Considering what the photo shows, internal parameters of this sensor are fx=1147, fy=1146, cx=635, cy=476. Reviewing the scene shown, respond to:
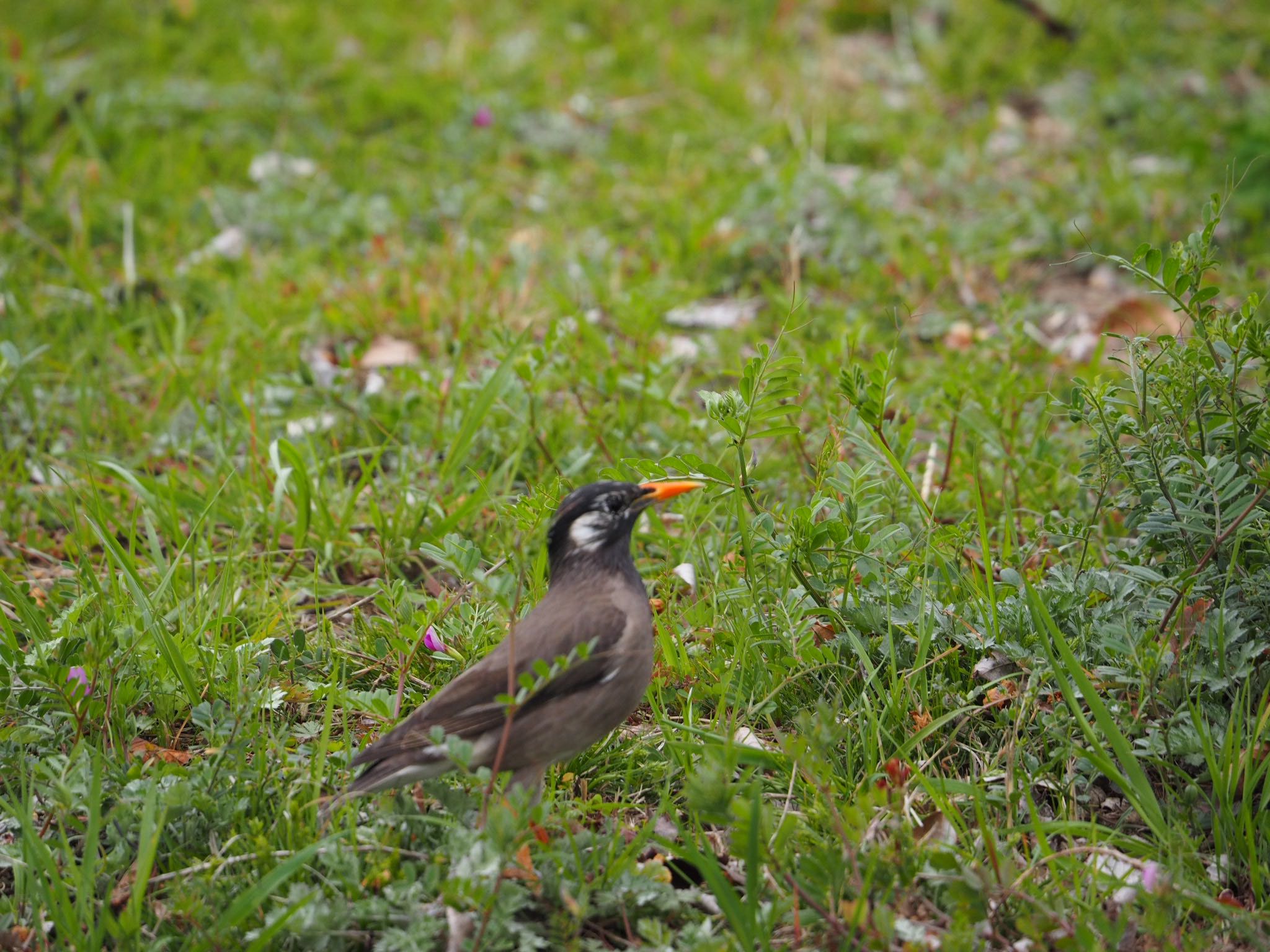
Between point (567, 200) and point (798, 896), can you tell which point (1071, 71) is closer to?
point (567, 200)

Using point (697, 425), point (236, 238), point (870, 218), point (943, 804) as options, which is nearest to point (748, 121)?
point (870, 218)

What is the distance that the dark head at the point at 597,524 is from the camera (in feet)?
11.8

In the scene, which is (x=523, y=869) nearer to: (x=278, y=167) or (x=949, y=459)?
(x=949, y=459)

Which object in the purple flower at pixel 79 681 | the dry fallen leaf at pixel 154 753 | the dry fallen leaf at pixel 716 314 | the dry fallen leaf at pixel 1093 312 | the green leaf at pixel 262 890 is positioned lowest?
the dry fallen leaf at pixel 1093 312

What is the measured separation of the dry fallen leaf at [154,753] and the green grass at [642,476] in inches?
0.5

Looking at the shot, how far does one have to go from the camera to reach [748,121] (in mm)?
8711

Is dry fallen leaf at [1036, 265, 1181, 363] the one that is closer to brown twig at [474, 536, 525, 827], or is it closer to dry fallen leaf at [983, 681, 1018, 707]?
dry fallen leaf at [983, 681, 1018, 707]

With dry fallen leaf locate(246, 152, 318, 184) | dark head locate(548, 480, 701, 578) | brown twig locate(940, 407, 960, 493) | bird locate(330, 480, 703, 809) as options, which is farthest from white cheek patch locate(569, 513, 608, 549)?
dry fallen leaf locate(246, 152, 318, 184)

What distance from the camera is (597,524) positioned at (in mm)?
3609

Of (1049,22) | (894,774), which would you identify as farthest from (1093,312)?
(1049,22)

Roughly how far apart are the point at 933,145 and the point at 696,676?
19.2ft

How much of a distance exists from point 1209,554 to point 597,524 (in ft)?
5.91

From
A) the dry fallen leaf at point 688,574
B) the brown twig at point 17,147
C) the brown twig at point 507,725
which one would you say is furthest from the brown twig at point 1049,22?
the brown twig at point 507,725

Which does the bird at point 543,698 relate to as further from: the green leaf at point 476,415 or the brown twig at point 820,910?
the green leaf at point 476,415
